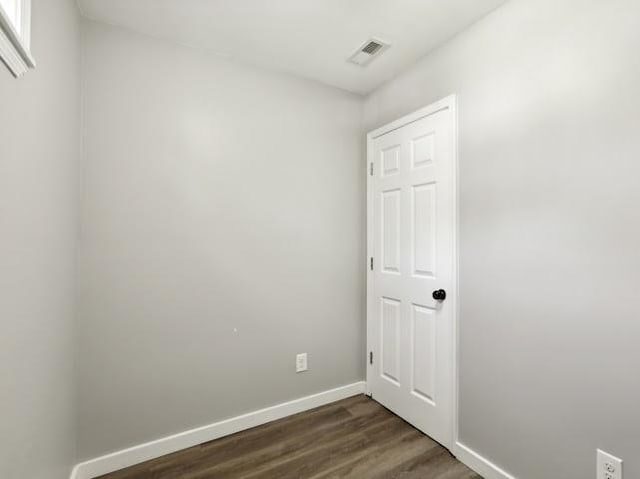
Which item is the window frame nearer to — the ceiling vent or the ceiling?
the ceiling

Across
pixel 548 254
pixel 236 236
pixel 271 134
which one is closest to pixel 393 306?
pixel 548 254

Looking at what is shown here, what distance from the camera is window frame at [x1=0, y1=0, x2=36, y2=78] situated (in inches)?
31.0

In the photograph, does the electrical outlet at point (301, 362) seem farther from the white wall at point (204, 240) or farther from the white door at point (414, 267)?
the white door at point (414, 267)

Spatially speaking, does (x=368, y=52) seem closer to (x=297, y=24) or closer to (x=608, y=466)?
(x=297, y=24)

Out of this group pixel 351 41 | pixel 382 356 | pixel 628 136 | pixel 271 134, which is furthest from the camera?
pixel 382 356

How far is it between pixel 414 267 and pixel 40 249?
198 centimetres

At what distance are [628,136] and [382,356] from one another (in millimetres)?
1944

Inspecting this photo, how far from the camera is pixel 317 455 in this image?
1866mm

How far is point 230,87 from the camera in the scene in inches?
82.7

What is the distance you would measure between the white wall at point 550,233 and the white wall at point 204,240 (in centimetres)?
102

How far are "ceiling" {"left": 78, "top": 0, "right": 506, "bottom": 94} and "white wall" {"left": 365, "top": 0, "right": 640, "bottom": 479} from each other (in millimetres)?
214

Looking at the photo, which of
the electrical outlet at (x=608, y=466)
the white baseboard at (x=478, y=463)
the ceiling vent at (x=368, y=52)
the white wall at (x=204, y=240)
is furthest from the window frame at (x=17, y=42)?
the white baseboard at (x=478, y=463)

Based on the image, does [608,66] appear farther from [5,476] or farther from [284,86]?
[5,476]

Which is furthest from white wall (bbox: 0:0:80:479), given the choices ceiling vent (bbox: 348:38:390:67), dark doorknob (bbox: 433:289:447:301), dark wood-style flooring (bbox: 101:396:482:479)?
dark doorknob (bbox: 433:289:447:301)
